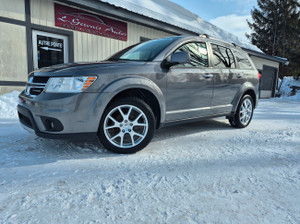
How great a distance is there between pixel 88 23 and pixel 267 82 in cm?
1479

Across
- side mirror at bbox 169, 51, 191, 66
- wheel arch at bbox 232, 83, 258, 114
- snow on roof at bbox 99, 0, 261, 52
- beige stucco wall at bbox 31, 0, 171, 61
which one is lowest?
wheel arch at bbox 232, 83, 258, 114

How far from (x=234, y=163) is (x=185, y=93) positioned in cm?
122

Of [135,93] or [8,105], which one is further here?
[8,105]

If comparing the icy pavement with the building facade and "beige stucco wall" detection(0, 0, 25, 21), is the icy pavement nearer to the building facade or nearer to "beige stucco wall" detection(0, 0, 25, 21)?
the building facade

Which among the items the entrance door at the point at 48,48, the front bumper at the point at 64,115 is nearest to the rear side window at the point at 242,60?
the front bumper at the point at 64,115

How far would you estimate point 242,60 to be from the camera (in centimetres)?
438

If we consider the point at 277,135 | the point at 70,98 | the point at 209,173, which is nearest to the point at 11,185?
the point at 70,98

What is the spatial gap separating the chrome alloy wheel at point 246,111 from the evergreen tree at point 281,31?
78.3 ft

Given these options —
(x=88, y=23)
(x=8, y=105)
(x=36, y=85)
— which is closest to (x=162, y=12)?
(x=88, y=23)

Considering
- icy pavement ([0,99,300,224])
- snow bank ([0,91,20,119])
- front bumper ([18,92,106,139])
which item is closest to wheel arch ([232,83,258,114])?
icy pavement ([0,99,300,224])

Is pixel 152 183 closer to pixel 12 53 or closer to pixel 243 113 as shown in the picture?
pixel 243 113

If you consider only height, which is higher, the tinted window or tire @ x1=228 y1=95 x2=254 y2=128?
the tinted window

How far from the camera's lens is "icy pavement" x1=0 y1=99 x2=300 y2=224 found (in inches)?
58.6

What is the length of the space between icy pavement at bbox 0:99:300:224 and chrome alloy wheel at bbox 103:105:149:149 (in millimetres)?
188
